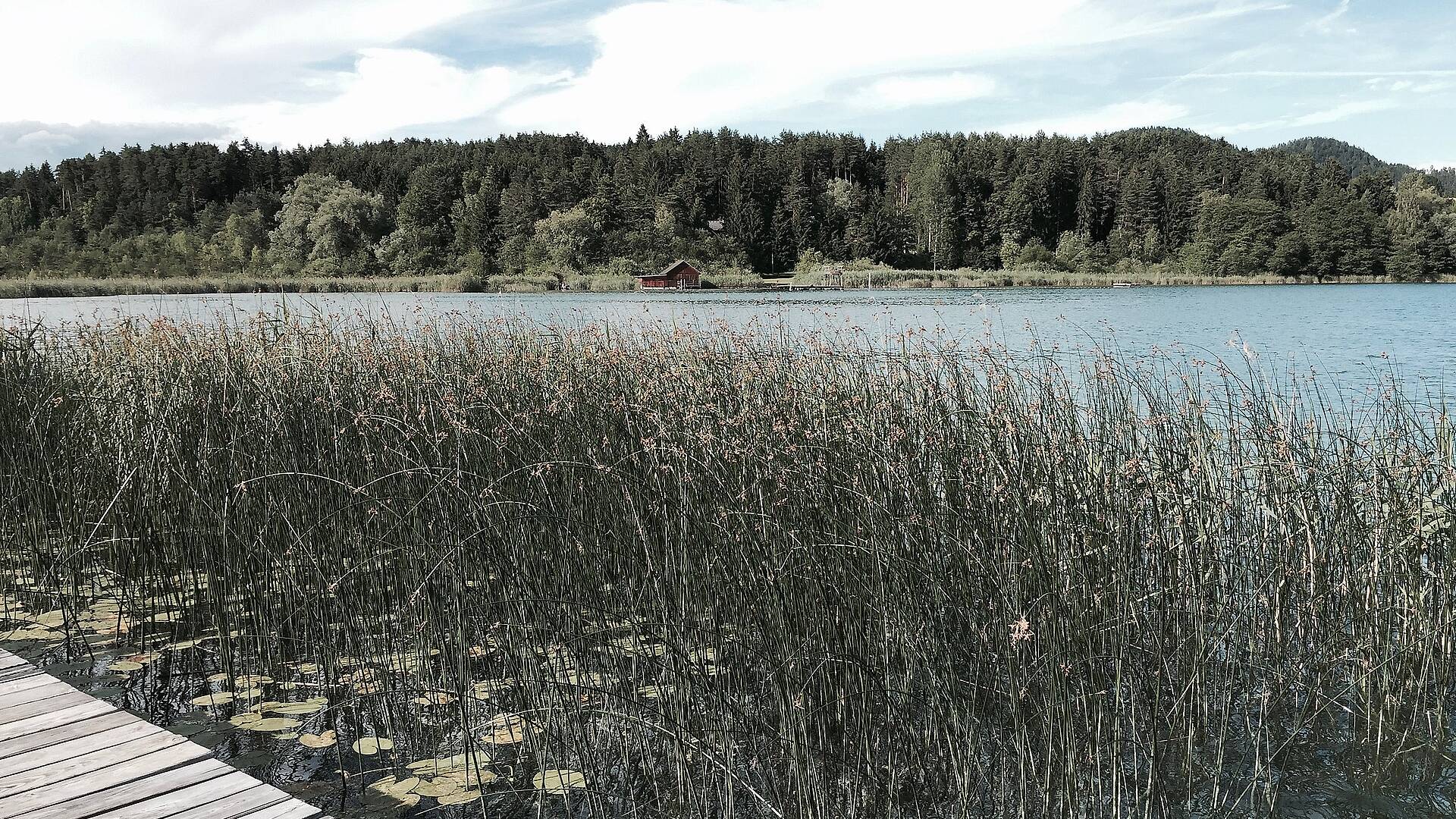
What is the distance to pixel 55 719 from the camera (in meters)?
2.53

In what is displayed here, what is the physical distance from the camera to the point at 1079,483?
3.70 m

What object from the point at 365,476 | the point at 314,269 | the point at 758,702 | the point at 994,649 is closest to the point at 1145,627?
the point at 994,649

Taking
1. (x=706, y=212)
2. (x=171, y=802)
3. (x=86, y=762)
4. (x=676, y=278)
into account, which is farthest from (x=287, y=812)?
(x=706, y=212)

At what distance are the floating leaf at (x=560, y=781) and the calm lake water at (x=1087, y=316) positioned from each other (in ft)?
11.6

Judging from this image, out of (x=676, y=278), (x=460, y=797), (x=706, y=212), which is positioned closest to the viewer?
(x=460, y=797)

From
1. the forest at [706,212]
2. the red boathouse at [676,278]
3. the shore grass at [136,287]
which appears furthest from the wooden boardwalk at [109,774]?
the red boathouse at [676,278]

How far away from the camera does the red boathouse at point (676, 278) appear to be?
2162 inches

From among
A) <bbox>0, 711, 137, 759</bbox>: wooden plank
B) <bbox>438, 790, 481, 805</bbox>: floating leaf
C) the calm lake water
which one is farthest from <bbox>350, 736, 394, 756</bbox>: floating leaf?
the calm lake water

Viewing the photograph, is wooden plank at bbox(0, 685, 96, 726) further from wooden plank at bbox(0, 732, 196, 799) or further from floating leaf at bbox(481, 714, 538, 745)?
floating leaf at bbox(481, 714, 538, 745)

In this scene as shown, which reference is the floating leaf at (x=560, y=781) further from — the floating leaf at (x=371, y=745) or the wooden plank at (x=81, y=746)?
the wooden plank at (x=81, y=746)

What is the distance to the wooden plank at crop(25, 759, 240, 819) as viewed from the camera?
2.05 meters

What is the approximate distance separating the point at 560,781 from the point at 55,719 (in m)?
1.34

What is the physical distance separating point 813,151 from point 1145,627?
91.9 metres

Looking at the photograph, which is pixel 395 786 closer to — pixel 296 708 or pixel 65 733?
pixel 296 708
